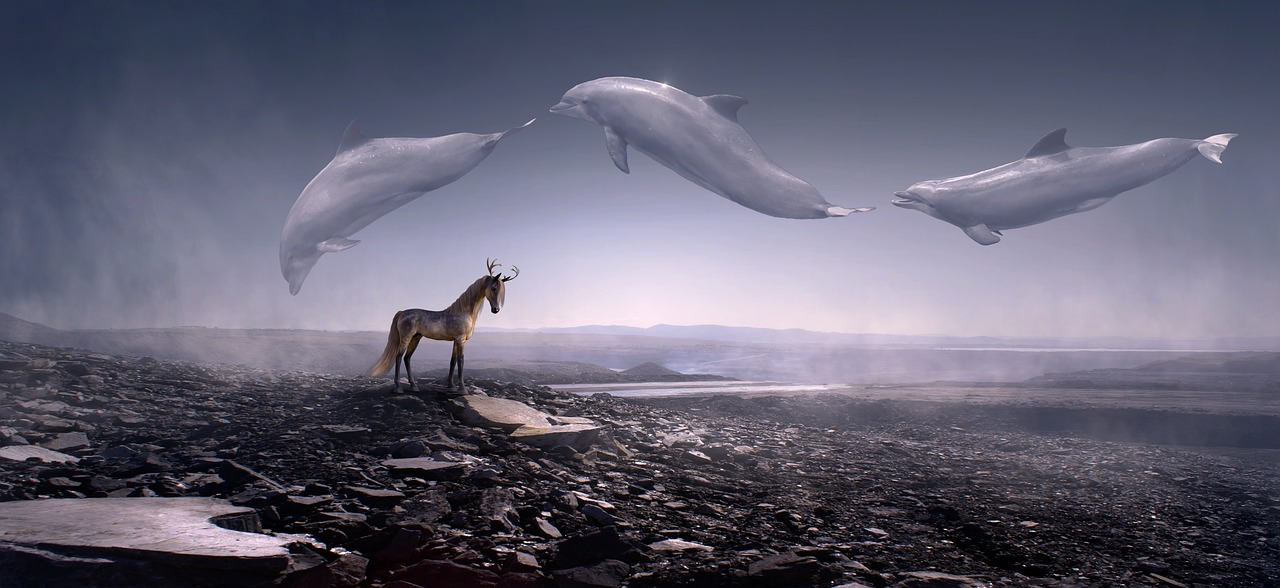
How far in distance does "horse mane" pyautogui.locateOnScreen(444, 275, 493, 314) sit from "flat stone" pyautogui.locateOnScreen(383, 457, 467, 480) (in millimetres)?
2084

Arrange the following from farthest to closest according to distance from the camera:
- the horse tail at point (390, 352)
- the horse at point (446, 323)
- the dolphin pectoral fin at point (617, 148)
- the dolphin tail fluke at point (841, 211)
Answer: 1. the horse tail at point (390, 352)
2. the horse at point (446, 323)
3. the dolphin pectoral fin at point (617, 148)
4. the dolphin tail fluke at point (841, 211)

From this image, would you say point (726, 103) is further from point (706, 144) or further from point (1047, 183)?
point (1047, 183)

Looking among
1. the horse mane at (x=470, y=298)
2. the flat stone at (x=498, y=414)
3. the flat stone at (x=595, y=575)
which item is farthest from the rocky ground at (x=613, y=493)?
the horse mane at (x=470, y=298)

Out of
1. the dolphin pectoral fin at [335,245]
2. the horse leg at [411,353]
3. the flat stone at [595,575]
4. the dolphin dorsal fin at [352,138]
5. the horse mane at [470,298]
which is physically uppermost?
the dolphin dorsal fin at [352,138]

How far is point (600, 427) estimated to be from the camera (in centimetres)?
689

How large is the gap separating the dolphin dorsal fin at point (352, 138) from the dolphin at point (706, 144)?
277 centimetres

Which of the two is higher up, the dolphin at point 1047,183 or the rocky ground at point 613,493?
the dolphin at point 1047,183

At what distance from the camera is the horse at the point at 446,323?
6.37 metres

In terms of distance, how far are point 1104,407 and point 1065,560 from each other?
45.0ft

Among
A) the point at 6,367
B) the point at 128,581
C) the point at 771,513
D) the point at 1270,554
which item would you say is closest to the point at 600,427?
the point at 771,513

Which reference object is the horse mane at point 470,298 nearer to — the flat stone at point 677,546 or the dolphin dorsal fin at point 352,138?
the dolphin dorsal fin at point 352,138

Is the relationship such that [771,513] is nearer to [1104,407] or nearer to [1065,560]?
[1065,560]

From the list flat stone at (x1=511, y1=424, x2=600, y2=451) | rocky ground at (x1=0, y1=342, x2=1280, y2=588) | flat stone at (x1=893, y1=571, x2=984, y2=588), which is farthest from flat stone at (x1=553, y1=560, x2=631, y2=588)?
flat stone at (x1=511, y1=424, x2=600, y2=451)

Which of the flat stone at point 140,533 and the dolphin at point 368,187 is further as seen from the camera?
the dolphin at point 368,187
